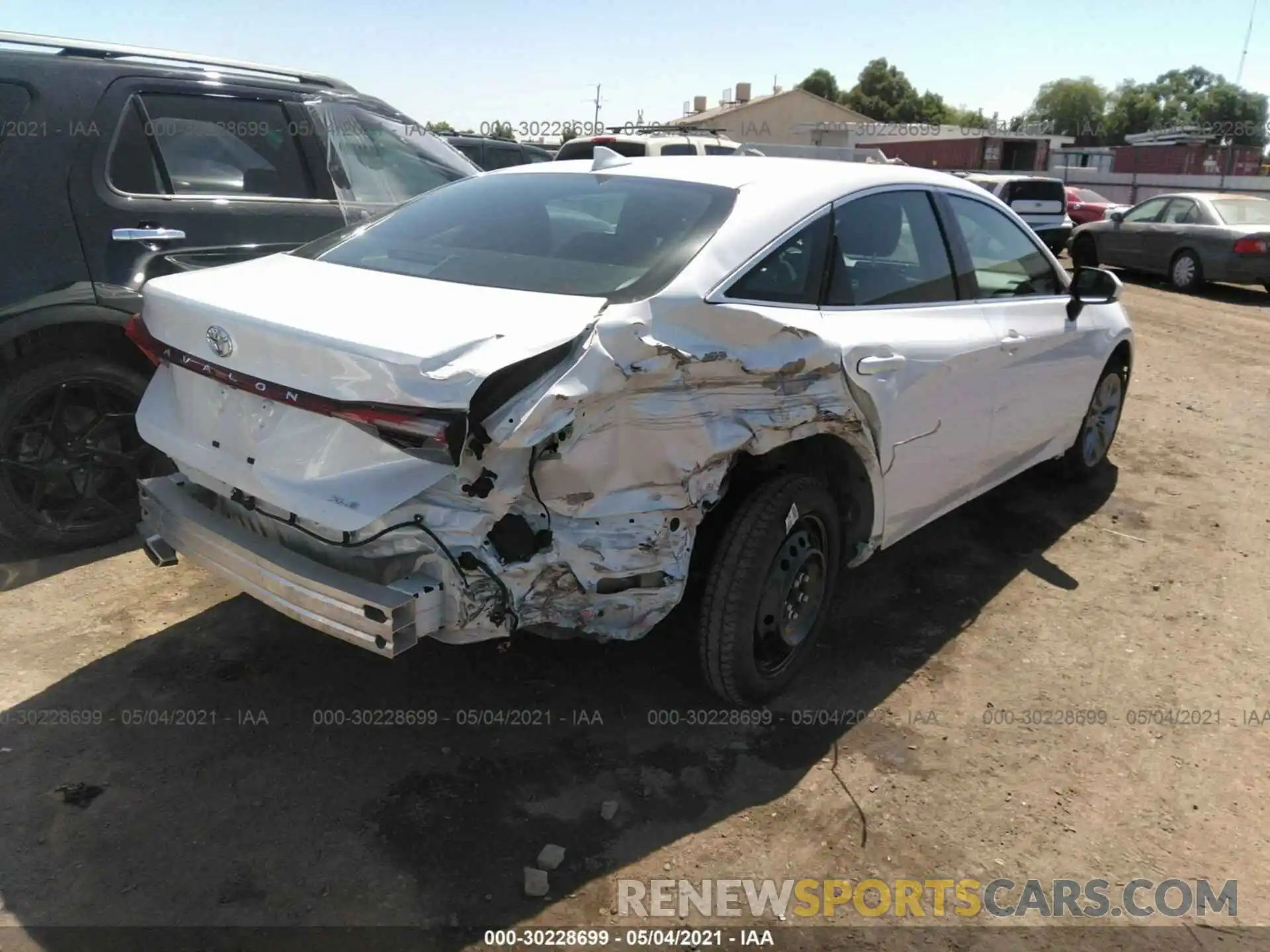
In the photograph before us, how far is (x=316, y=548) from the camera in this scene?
105 inches

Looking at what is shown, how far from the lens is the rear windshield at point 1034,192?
16.4 m

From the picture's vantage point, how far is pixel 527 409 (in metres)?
2.32

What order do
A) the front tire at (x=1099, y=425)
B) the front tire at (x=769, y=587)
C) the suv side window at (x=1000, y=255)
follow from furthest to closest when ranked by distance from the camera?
the front tire at (x=1099, y=425)
the suv side window at (x=1000, y=255)
the front tire at (x=769, y=587)

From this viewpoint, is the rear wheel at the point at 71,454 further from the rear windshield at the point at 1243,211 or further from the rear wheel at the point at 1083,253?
the rear windshield at the point at 1243,211

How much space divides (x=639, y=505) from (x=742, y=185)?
1.30m

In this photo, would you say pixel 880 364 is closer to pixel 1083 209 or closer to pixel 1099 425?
pixel 1099 425

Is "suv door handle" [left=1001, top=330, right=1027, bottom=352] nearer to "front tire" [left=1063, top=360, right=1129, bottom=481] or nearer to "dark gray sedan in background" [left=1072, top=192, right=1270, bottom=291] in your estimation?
"front tire" [left=1063, top=360, right=1129, bottom=481]

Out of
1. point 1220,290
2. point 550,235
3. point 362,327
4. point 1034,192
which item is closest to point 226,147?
point 550,235

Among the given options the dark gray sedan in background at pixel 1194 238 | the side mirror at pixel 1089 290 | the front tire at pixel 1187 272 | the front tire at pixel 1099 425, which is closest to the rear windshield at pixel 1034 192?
the dark gray sedan in background at pixel 1194 238

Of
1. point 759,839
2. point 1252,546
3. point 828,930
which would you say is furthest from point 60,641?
point 1252,546

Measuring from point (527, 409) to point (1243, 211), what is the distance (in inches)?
598

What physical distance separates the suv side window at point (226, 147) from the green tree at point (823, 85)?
92.8 m

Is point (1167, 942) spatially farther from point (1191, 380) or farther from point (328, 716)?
point (1191, 380)

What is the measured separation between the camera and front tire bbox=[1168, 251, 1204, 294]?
14102mm
